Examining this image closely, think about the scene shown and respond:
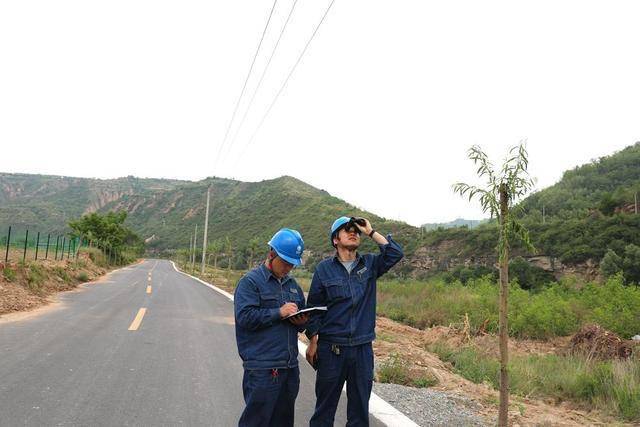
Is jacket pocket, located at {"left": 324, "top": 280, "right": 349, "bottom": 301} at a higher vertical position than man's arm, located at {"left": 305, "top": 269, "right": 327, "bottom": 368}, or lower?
higher

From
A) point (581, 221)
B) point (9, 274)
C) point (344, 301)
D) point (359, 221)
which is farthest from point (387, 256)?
point (581, 221)

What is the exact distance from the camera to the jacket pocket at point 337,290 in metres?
3.51

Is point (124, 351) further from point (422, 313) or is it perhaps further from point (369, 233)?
point (422, 313)

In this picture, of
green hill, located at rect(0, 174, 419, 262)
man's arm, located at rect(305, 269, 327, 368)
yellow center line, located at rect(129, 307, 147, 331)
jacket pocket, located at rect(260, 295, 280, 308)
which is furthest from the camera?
green hill, located at rect(0, 174, 419, 262)

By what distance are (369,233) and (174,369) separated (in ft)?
13.8

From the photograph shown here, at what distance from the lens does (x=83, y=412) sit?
439cm

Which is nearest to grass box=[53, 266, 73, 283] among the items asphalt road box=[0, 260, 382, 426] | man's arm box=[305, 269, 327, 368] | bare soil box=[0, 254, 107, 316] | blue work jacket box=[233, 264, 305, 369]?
bare soil box=[0, 254, 107, 316]

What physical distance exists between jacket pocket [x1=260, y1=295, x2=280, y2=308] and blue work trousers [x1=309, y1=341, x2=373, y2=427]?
74 centimetres

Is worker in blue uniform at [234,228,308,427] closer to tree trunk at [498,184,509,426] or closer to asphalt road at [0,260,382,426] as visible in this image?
asphalt road at [0,260,382,426]

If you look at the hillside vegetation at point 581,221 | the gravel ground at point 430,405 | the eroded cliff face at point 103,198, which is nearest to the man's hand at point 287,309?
the gravel ground at point 430,405

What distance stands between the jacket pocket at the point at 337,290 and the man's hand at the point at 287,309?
69 centimetres

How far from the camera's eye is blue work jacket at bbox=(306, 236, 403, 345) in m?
3.47

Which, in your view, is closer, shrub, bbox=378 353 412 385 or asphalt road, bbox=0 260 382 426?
asphalt road, bbox=0 260 382 426

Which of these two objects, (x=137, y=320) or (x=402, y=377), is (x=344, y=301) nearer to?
(x=402, y=377)
